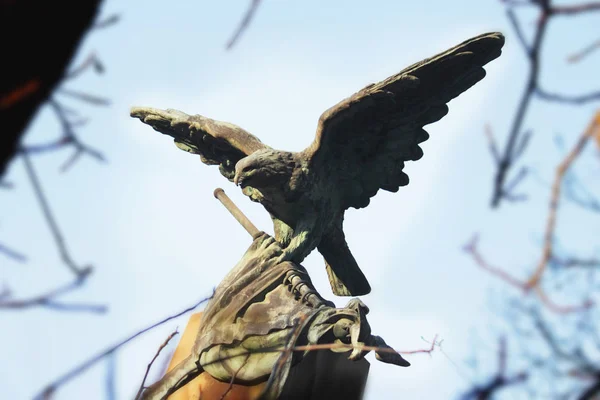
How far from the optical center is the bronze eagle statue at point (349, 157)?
272 inches

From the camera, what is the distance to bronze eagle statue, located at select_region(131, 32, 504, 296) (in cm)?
691

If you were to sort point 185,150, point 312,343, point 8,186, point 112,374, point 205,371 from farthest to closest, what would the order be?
1. point 185,150
2. point 205,371
3. point 312,343
4. point 112,374
5. point 8,186

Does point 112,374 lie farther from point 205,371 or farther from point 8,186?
point 205,371

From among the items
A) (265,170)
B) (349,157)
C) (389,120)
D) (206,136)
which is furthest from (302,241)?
(206,136)

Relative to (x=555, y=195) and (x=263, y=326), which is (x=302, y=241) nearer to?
(x=263, y=326)

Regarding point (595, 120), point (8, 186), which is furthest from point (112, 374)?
point (595, 120)

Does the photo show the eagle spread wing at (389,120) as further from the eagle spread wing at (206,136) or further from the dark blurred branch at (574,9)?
the dark blurred branch at (574,9)

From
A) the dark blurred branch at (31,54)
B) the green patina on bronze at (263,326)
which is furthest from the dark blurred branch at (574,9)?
the green patina on bronze at (263,326)

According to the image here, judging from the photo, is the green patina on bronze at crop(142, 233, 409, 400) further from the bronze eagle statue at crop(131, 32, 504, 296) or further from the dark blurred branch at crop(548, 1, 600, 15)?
the dark blurred branch at crop(548, 1, 600, 15)

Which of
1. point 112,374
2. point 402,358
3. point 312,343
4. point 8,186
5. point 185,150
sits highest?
point 185,150

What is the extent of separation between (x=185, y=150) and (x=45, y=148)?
221 inches

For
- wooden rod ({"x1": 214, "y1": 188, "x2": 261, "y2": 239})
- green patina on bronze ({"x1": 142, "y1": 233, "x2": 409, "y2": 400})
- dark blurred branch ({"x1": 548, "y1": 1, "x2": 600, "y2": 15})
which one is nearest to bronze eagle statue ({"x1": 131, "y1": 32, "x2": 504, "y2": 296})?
wooden rod ({"x1": 214, "y1": 188, "x2": 261, "y2": 239})

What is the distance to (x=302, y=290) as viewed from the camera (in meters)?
6.48

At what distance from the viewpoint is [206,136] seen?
7949 millimetres
